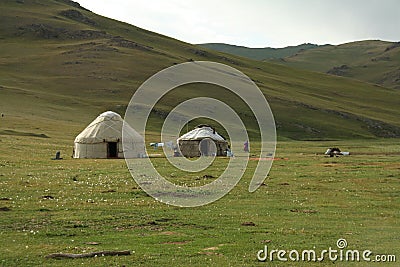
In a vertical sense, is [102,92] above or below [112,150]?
above

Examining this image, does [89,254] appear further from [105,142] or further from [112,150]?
[112,150]

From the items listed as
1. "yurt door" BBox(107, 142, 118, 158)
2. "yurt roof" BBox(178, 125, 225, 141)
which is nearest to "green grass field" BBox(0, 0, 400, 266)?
"yurt door" BBox(107, 142, 118, 158)

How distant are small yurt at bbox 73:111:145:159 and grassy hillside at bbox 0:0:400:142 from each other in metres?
21.2

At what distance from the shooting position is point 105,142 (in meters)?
51.8

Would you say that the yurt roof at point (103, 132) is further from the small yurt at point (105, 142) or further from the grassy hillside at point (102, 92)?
the grassy hillside at point (102, 92)

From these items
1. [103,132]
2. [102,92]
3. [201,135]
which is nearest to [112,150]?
Result: [103,132]

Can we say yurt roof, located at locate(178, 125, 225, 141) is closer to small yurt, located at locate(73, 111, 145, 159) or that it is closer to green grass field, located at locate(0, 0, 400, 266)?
small yurt, located at locate(73, 111, 145, 159)

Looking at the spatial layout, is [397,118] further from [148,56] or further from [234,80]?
[148,56]

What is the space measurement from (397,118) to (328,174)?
13595cm

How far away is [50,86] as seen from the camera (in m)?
132

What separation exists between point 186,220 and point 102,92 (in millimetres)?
113088

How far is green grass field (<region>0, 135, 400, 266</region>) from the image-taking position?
14.8 metres

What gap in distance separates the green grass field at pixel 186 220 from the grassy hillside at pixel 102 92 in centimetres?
4757

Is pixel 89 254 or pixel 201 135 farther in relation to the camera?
pixel 201 135
